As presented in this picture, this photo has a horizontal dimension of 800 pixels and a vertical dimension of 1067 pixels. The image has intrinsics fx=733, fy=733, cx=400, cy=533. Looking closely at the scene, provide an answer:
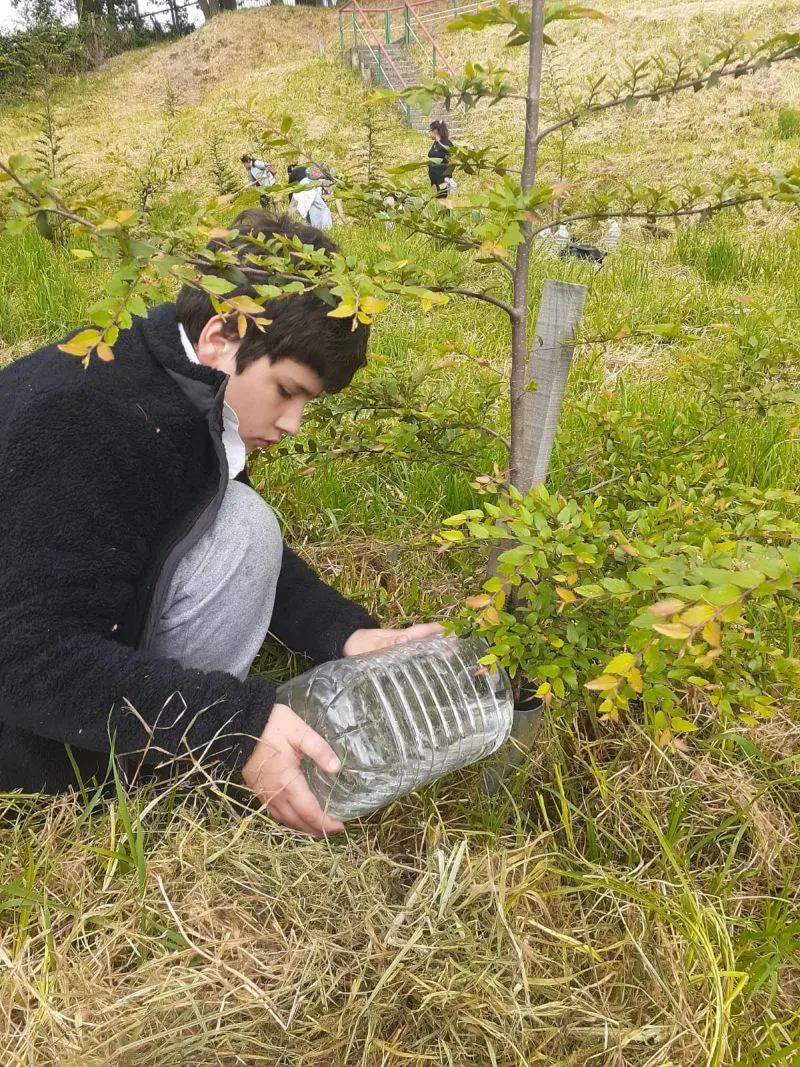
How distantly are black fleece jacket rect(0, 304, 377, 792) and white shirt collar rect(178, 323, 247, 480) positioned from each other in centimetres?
4

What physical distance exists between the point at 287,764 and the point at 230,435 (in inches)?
26.0

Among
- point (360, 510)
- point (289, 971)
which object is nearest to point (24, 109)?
point (360, 510)

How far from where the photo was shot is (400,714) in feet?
5.43

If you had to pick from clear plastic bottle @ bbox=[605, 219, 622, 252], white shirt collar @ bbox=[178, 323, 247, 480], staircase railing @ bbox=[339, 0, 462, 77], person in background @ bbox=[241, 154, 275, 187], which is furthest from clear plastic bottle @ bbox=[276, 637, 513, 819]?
staircase railing @ bbox=[339, 0, 462, 77]

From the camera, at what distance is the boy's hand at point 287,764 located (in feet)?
4.26

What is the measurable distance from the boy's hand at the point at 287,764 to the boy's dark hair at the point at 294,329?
70 cm

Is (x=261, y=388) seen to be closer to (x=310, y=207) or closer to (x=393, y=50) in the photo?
(x=310, y=207)

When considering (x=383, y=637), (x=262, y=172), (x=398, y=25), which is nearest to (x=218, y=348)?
(x=383, y=637)

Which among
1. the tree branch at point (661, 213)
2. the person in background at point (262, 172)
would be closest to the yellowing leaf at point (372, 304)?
the tree branch at point (661, 213)

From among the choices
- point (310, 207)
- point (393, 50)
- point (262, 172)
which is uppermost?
point (393, 50)

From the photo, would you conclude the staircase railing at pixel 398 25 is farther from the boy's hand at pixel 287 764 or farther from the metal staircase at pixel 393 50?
the boy's hand at pixel 287 764

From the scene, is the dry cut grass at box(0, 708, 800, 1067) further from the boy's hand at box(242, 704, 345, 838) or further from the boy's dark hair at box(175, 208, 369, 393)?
the boy's dark hair at box(175, 208, 369, 393)

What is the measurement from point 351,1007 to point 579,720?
829mm

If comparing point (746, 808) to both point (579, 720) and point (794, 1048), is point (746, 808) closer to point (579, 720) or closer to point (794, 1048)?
point (579, 720)
